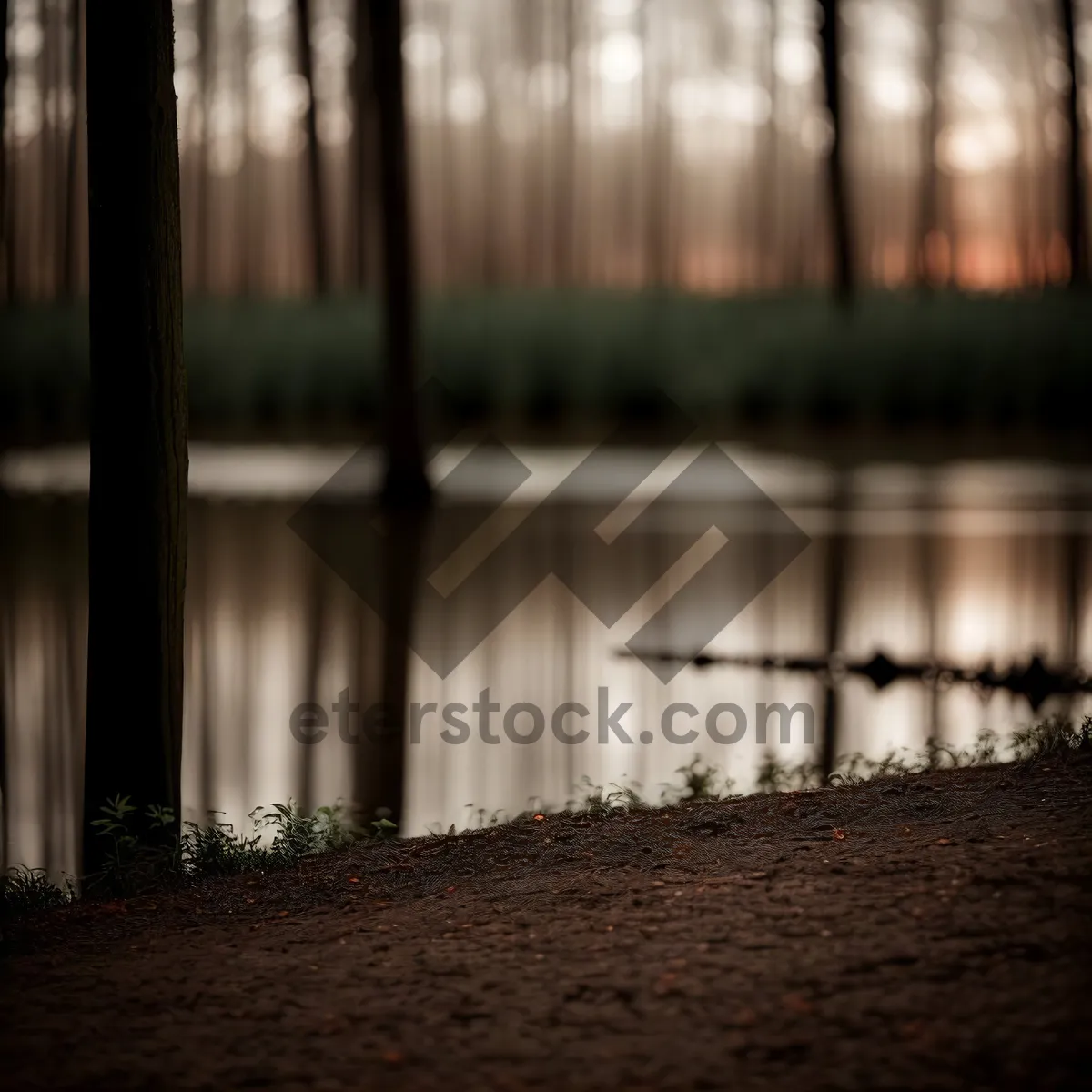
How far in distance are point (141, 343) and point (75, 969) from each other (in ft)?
8.01

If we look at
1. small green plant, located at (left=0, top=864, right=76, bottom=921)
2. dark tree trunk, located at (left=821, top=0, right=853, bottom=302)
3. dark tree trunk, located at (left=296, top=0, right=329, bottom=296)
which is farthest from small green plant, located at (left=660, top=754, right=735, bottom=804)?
dark tree trunk, located at (left=296, top=0, right=329, bottom=296)

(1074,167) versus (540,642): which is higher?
(1074,167)

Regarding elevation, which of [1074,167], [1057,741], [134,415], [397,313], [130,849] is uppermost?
[1074,167]

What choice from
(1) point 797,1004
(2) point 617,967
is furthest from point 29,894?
(1) point 797,1004

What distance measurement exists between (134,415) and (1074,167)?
23.9 metres

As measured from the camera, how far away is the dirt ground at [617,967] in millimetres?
3551

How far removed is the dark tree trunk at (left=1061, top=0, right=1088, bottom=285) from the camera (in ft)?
85.0

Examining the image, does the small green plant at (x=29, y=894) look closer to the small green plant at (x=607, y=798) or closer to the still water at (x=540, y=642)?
the still water at (x=540, y=642)

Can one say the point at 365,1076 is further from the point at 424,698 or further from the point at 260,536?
the point at 260,536

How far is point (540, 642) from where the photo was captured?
36.1 ft

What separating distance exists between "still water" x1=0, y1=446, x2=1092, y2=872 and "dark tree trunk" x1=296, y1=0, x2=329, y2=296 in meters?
9.13

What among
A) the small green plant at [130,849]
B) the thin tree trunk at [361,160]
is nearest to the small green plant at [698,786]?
the small green plant at [130,849]

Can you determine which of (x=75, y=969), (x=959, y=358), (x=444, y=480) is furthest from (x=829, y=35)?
(x=75, y=969)

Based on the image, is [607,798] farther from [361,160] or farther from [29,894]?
[361,160]
